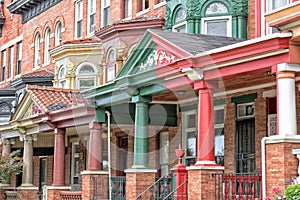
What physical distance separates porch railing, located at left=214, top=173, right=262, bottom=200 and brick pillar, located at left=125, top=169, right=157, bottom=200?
3.56m

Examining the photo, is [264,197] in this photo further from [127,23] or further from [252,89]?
[127,23]

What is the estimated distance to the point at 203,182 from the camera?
637 inches

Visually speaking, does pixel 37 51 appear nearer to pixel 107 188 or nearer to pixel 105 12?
pixel 105 12

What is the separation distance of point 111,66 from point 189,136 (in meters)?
5.92

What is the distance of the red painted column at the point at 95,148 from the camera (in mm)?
22438

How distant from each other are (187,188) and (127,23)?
1010cm

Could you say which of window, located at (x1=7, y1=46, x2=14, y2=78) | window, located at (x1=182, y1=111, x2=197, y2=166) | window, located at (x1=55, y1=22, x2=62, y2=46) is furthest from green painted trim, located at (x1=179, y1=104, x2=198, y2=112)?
window, located at (x1=7, y1=46, x2=14, y2=78)

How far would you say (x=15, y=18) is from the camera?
41469 millimetres

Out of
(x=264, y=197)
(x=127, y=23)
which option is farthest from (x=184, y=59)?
(x=127, y=23)

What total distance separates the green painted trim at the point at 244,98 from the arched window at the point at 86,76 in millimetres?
9877

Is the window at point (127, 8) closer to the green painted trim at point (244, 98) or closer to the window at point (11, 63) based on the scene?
the green painted trim at point (244, 98)

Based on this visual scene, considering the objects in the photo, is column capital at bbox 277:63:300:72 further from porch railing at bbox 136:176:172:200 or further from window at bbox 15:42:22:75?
window at bbox 15:42:22:75

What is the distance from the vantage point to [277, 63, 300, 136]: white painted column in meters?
14.2

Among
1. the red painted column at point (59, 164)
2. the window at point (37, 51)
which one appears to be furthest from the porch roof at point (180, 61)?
the window at point (37, 51)
